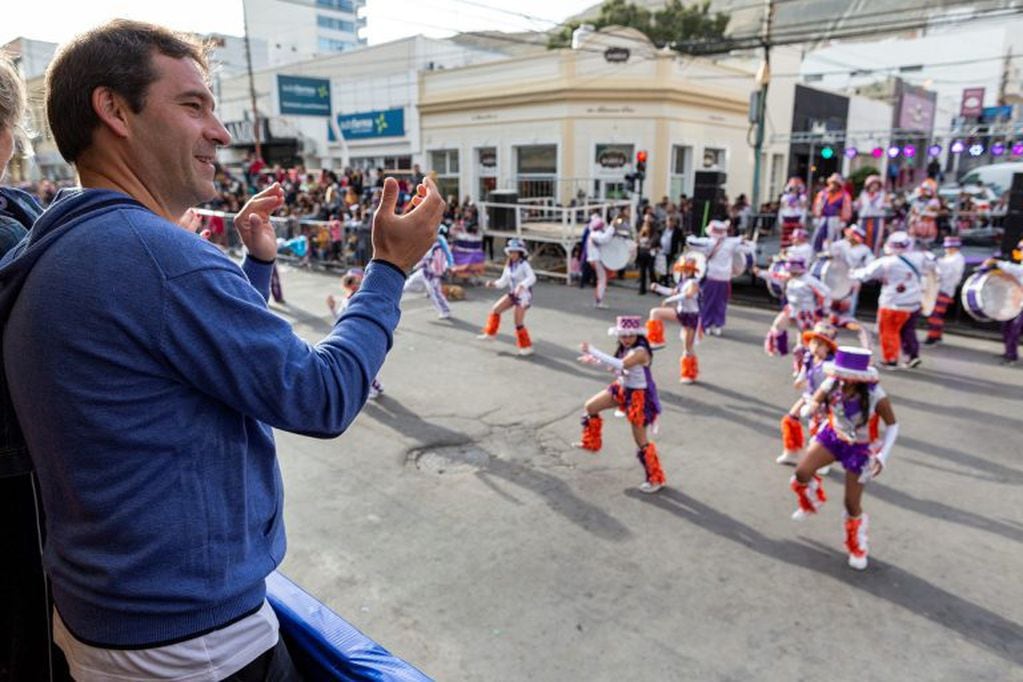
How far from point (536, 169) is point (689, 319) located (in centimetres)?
1509

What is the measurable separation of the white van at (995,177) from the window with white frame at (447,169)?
17793mm

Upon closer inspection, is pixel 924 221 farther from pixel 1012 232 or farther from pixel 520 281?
pixel 520 281

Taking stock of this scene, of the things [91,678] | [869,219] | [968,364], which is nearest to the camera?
[91,678]

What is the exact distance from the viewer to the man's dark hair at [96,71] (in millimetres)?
1164

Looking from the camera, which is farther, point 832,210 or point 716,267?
point 832,210

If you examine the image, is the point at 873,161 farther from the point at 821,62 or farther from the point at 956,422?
the point at 956,422

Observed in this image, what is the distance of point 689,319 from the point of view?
8.46 m

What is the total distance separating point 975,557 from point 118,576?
5175 millimetres

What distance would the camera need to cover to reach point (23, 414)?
3.85 feet

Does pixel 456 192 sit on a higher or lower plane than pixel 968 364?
higher

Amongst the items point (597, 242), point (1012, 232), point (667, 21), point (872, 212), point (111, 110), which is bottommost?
point (597, 242)

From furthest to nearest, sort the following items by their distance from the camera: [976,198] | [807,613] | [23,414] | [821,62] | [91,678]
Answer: [821,62] < [976,198] < [807,613] < [91,678] < [23,414]

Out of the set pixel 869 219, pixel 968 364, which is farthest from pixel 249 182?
pixel 968 364

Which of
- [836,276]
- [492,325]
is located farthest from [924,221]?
[492,325]
